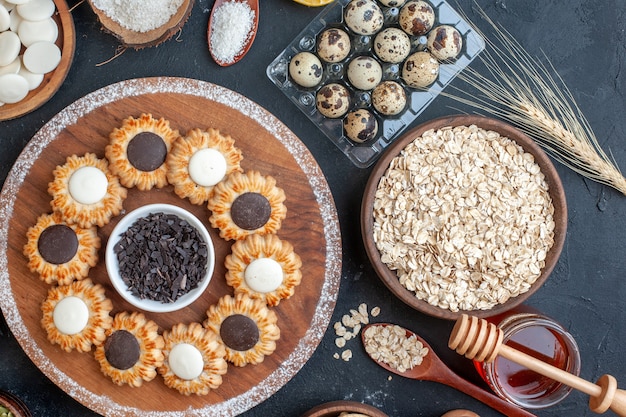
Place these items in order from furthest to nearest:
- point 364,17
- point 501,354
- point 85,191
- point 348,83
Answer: point 348,83 < point 364,17 < point 85,191 < point 501,354

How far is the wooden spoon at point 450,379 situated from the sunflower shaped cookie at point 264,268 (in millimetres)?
542

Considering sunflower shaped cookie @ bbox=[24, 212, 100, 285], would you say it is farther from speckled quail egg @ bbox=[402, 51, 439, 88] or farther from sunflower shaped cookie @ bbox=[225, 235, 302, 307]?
speckled quail egg @ bbox=[402, 51, 439, 88]

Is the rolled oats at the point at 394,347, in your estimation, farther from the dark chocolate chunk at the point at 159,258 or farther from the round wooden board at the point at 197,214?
the dark chocolate chunk at the point at 159,258

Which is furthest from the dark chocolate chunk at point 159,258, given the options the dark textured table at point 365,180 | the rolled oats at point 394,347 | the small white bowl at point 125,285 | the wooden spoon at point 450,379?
the wooden spoon at point 450,379

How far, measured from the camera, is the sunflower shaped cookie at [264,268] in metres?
2.36

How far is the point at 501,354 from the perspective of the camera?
218 cm

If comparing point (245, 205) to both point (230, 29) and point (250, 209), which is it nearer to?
point (250, 209)

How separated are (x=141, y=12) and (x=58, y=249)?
90 centimetres

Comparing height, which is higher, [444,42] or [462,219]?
[444,42]

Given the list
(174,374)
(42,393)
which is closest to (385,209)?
(174,374)

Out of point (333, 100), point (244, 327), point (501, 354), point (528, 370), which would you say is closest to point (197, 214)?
point (244, 327)

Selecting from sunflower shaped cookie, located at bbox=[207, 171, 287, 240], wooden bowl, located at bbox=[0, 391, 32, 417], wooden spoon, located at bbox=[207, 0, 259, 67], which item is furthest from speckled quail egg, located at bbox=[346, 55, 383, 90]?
wooden bowl, located at bbox=[0, 391, 32, 417]

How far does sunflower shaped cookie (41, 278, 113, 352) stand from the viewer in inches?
92.4

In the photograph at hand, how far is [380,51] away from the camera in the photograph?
2477 millimetres
